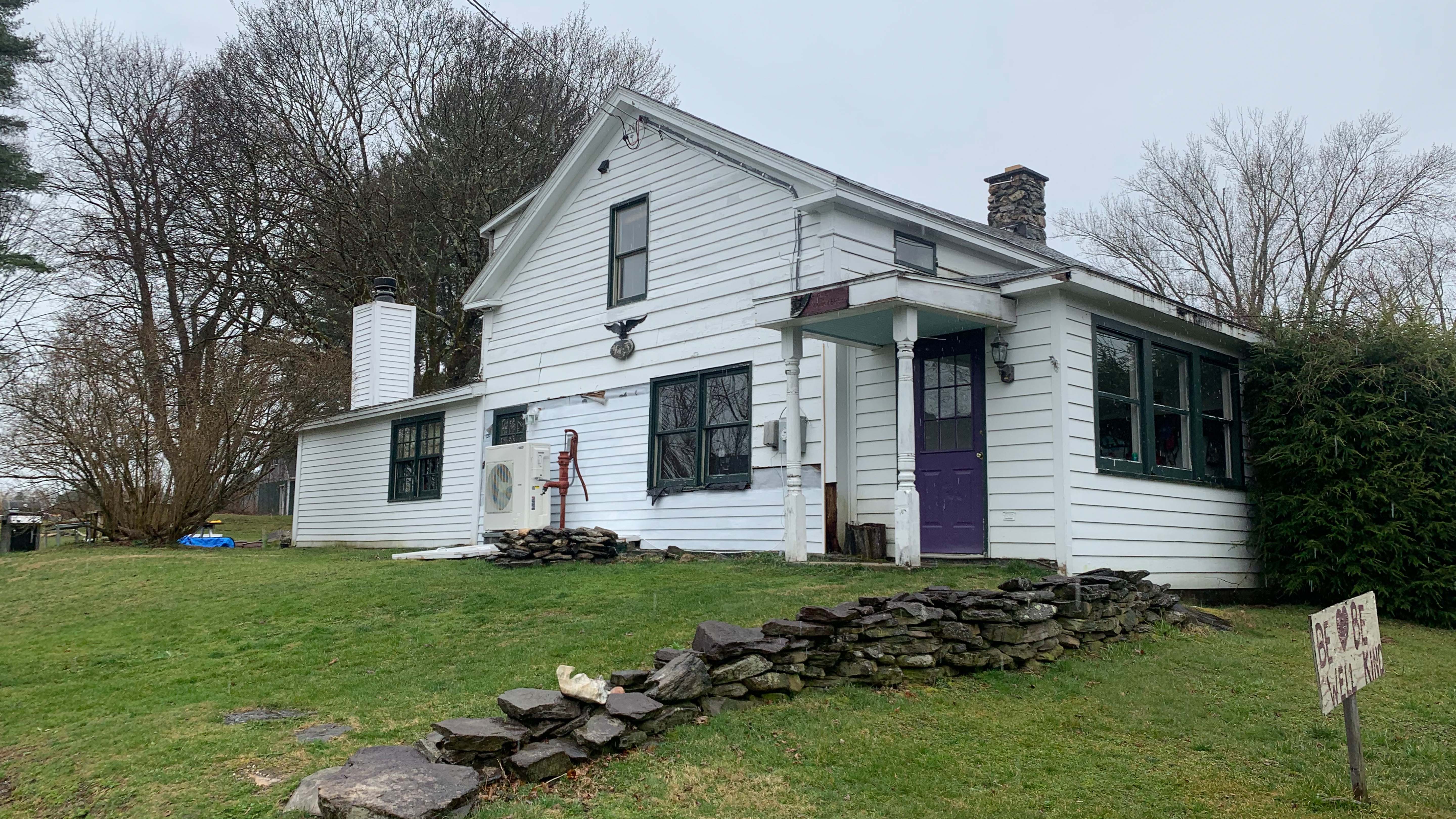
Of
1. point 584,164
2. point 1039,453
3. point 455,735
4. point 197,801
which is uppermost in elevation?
point 584,164

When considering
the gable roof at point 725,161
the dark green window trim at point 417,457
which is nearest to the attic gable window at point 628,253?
the gable roof at point 725,161

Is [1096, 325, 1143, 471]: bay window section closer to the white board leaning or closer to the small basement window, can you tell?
the white board leaning

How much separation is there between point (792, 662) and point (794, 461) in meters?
4.52

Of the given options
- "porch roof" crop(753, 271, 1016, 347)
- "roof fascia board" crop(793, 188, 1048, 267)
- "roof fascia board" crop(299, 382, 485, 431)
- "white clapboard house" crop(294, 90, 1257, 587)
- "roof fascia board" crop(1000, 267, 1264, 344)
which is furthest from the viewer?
"roof fascia board" crop(299, 382, 485, 431)

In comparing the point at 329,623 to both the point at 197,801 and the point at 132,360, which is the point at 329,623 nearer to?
the point at 197,801

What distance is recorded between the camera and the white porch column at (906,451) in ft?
30.1

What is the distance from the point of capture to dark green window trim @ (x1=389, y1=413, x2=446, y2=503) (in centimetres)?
1708

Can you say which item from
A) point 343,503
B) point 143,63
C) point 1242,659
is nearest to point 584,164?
point 343,503

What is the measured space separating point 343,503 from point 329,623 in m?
11.4

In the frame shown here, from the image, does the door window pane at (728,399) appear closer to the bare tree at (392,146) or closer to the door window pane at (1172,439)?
the door window pane at (1172,439)

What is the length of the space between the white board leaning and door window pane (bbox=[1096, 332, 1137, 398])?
5.35 metres

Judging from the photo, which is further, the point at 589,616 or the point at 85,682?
the point at 589,616

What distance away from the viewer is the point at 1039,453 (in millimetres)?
9414

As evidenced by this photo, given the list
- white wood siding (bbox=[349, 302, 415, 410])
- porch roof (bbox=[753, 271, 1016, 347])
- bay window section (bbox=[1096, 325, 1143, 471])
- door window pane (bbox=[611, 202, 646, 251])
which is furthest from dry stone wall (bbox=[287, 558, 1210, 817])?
white wood siding (bbox=[349, 302, 415, 410])
